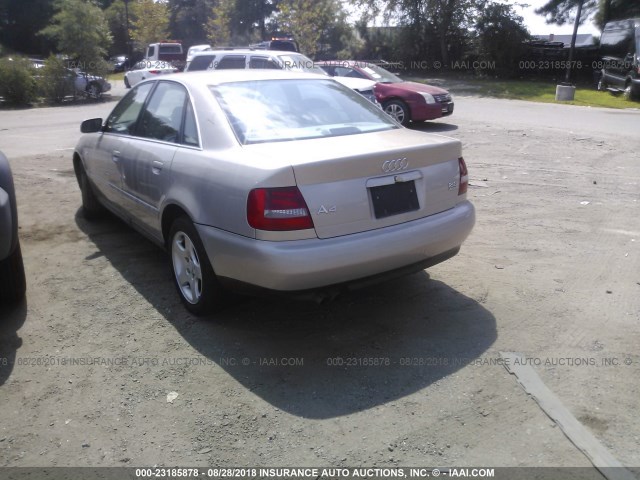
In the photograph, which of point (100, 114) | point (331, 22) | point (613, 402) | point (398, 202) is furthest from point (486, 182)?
point (331, 22)

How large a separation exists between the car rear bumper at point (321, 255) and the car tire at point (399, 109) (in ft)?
33.2

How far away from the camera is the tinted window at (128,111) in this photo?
521cm

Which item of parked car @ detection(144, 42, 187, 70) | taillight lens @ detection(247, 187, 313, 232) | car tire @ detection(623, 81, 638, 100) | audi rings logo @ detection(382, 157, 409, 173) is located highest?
audi rings logo @ detection(382, 157, 409, 173)

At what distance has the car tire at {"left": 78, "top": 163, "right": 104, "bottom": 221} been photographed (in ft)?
20.6

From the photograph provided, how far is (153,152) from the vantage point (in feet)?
15.0

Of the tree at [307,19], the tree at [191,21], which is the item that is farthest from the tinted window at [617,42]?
the tree at [191,21]

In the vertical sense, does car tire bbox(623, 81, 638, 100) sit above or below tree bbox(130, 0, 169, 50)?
below

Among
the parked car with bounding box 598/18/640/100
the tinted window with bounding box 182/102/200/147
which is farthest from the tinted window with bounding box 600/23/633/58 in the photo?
the tinted window with bounding box 182/102/200/147

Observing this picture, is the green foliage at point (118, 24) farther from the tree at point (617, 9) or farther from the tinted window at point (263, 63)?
→ the tinted window at point (263, 63)

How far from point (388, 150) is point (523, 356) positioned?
1.56 meters

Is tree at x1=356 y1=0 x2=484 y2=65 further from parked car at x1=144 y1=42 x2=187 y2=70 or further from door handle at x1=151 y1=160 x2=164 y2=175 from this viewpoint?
door handle at x1=151 y1=160 x2=164 y2=175

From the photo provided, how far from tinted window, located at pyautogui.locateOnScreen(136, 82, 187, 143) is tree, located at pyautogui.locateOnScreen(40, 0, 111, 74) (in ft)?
75.2

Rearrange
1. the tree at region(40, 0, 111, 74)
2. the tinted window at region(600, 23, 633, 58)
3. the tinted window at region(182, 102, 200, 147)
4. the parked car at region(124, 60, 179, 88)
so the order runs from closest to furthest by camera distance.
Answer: the tinted window at region(182, 102, 200, 147), the tinted window at region(600, 23, 633, 58), the tree at region(40, 0, 111, 74), the parked car at region(124, 60, 179, 88)

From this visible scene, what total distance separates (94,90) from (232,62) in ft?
44.4
